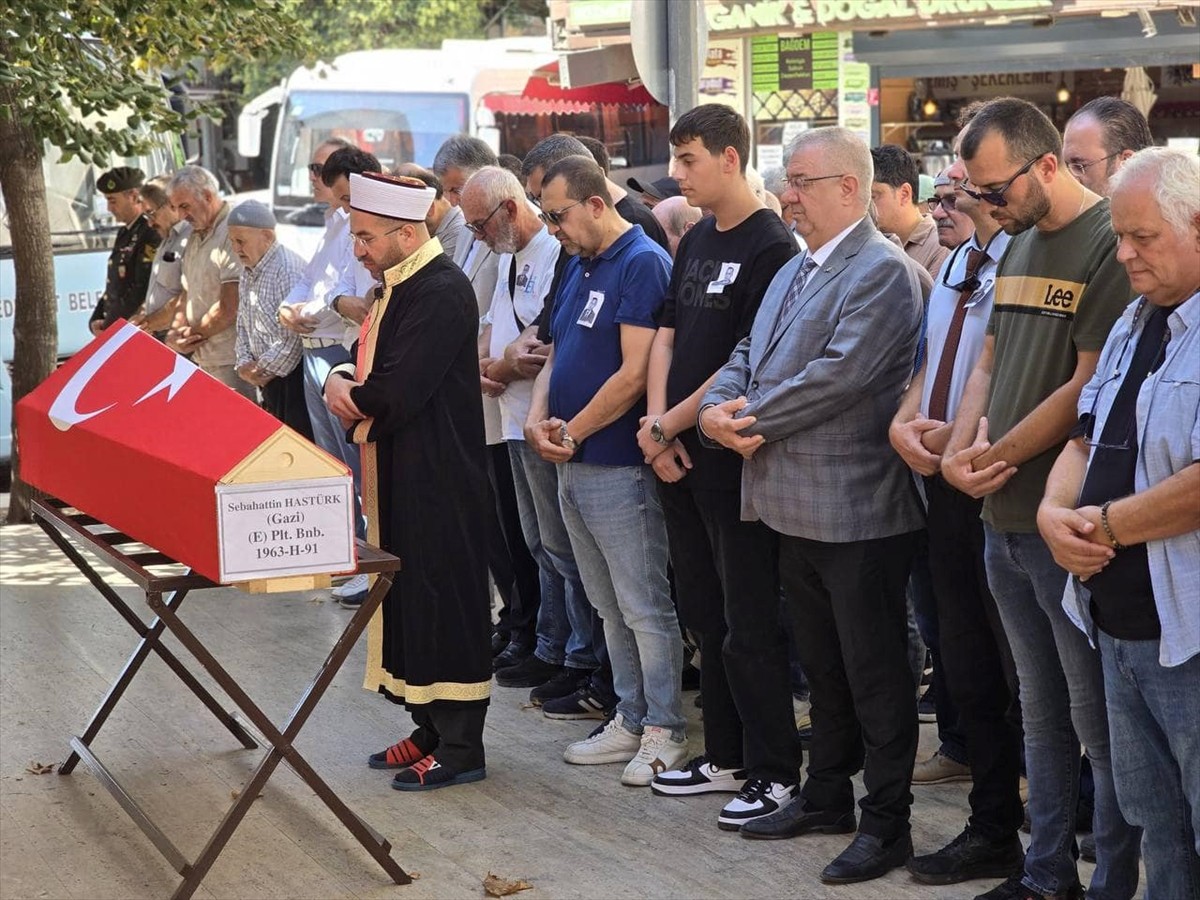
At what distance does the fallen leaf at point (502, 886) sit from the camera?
175 inches

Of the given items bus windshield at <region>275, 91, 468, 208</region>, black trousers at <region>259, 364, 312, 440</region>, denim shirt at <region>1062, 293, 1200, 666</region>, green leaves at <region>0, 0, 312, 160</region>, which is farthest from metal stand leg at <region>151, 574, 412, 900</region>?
bus windshield at <region>275, 91, 468, 208</region>

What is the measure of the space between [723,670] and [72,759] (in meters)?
2.27

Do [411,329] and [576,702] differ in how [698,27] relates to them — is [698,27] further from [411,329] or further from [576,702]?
[576,702]

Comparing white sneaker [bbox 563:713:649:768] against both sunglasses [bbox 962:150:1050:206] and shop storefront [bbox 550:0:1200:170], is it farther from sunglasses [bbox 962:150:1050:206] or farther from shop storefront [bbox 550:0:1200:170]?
shop storefront [bbox 550:0:1200:170]

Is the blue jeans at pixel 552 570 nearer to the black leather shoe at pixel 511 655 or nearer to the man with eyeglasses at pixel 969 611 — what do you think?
the black leather shoe at pixel 511 655

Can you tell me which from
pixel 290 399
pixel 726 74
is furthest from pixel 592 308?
pixel 726 74

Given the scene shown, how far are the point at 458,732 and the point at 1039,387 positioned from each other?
7.72ft

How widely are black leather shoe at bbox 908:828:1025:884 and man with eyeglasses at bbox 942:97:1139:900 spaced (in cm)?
32

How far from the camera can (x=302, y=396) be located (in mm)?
8281

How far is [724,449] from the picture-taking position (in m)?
4.92

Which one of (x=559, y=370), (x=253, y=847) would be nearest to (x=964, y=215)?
Answer: (x=559, y=370)

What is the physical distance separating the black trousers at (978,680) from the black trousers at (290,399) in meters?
4.54

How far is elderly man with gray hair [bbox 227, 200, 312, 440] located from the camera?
797 cm

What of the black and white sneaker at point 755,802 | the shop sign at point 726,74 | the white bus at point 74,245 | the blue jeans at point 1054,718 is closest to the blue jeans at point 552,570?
the black and white sneaker at point 755,802
